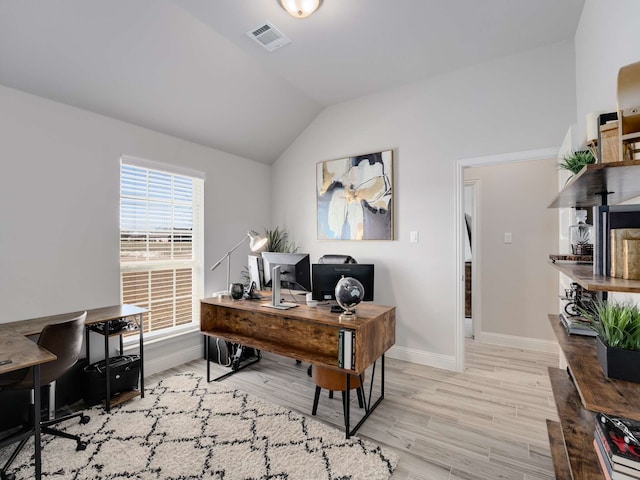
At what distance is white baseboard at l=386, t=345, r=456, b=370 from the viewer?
3.30 metres

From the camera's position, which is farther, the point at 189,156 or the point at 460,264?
Result: the point at 189,156

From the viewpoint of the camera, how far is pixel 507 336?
13.3 feet

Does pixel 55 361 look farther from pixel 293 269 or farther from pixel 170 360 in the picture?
pixel 293 269

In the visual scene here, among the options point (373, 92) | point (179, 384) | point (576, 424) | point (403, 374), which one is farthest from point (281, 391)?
point (373, 92)

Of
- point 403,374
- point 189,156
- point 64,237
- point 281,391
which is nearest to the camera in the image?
point 64,237

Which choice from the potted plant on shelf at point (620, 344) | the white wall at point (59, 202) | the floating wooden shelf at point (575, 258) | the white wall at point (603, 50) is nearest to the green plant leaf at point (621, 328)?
the potted plant on shelf at point (620, 344)

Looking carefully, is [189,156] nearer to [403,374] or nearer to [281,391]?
[281,391]

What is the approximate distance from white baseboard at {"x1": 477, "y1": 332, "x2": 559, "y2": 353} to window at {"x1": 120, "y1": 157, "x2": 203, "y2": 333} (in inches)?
147

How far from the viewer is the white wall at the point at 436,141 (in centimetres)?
286

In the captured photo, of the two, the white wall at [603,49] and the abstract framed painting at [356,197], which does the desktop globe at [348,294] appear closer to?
the abstract framed painting at [356,197]

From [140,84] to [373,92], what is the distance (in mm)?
2433

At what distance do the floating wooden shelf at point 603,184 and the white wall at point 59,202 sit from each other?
134 inches

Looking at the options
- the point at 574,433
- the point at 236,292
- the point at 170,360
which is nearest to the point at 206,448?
the point at 236,292

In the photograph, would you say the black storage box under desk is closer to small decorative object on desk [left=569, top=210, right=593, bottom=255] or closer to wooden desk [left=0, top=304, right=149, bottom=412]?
wooden desk [left=0, top=304, right=149, bottom=412]
